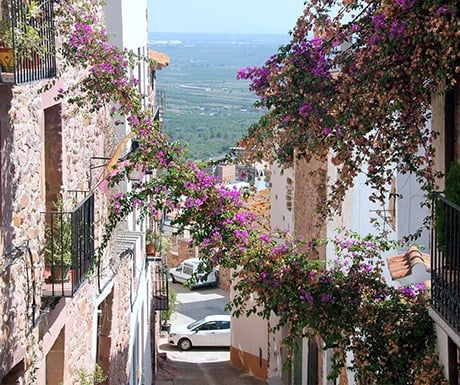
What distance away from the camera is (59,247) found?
8.80 metres

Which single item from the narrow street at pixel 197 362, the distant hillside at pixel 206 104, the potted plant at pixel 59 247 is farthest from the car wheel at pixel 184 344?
the distant hillside at pixel 206 104

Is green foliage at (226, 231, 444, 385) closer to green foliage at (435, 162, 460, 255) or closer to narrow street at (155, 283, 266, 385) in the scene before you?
green foliage at (435, 162, 460, 255)

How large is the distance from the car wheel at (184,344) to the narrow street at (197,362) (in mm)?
167

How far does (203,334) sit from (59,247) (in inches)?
A: 914

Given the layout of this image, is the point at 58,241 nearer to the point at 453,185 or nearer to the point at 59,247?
the point at 59,247

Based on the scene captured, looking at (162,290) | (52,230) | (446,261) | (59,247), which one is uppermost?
(52,230)

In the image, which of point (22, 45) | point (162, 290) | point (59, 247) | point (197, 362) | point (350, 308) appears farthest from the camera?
point (197, 362)

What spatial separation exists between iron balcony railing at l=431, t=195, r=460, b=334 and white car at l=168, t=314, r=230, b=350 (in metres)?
22.7

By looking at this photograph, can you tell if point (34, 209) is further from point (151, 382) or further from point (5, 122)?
point (151, 382)

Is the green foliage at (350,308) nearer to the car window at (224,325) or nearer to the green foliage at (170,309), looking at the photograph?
the green foliage at (170,309)

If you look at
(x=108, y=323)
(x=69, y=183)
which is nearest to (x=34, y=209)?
(x=69, y=183)

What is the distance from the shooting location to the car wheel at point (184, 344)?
31156 millimetres

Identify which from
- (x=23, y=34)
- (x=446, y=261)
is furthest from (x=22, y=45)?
(x=446, y=261)

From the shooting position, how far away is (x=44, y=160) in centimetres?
959
